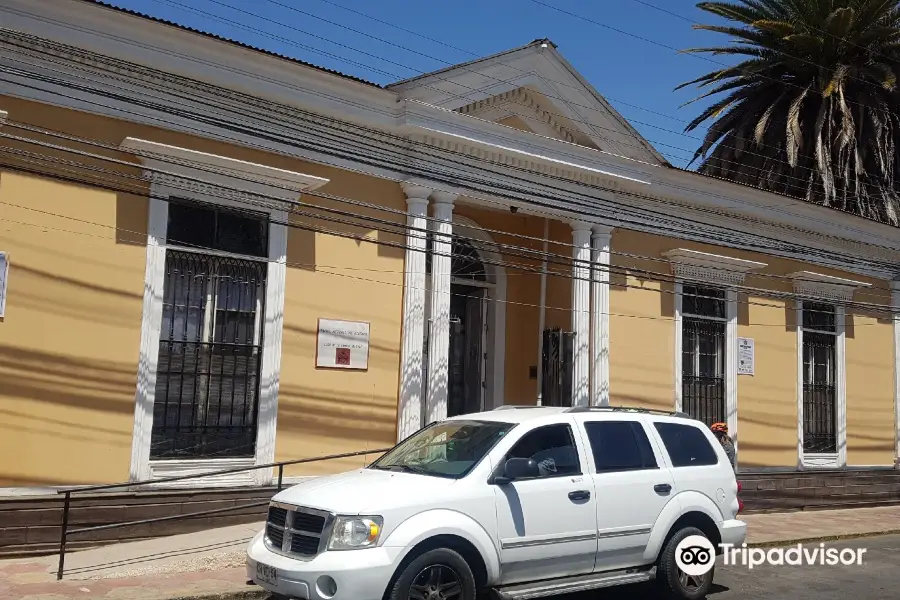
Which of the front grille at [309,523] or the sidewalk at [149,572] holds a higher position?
the front grille at [309,523]

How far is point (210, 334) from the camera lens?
1029 cm

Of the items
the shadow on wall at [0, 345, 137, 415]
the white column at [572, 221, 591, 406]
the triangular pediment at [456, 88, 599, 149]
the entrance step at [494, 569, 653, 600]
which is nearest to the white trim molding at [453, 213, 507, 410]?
the white column at [572, 221, 591, 406]

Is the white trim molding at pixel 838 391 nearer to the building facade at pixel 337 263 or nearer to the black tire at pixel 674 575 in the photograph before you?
the building facade at pixel 337 263

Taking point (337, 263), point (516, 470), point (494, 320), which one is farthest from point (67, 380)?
point (494, 320)

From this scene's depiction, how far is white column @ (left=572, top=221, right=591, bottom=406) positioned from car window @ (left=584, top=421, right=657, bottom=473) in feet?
19.3

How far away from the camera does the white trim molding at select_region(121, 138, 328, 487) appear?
Answer: 31.7 feet

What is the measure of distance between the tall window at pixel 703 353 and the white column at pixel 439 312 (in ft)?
16.4

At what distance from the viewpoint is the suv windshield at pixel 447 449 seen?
21.5 feet

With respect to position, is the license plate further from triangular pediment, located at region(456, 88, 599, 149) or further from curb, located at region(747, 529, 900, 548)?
triangular pediment, located at region(456, 88, 599, 149)

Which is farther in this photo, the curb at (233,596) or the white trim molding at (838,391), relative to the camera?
the white trim molding at (838,391)

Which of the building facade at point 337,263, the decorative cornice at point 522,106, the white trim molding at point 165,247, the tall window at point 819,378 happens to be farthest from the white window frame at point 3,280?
the tall window at point 819,378

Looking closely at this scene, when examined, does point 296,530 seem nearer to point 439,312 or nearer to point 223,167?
point 223,167

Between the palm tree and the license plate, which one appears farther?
the palm tree

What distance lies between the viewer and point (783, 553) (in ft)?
35.4
